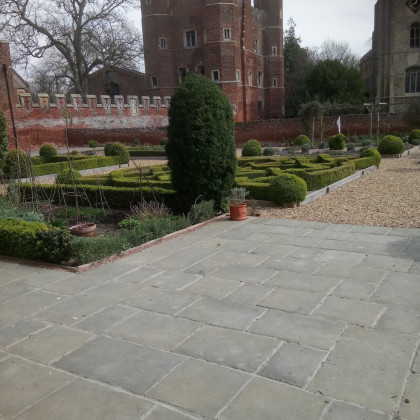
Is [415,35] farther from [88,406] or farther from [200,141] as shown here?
[88,406]

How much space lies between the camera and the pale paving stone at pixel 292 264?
15.5ft

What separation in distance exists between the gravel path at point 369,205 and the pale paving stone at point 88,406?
5.25 metres

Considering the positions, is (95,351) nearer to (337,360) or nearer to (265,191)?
(337,360)

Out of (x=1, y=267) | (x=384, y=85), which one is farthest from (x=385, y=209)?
(x=384, y=85)

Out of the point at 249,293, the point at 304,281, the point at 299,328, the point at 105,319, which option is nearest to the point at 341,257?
the point at 304,281

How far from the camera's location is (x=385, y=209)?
777cm

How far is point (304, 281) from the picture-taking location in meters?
4.37

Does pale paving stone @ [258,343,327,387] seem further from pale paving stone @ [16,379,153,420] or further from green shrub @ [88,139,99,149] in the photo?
green shrub @ [88,139,99,149]

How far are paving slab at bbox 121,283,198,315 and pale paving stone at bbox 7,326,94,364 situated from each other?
66 centimetres

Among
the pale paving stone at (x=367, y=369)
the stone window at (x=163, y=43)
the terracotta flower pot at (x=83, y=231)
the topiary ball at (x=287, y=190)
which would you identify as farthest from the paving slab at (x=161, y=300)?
the stone window at (x=163, y=43)

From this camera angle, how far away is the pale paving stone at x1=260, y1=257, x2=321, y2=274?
4738 mm

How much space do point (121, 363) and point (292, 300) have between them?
170 cm

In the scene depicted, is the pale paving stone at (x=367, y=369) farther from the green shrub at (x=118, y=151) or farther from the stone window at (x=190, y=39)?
the stone window at (x=190, y=39)

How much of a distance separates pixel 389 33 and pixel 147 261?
36788 mm
